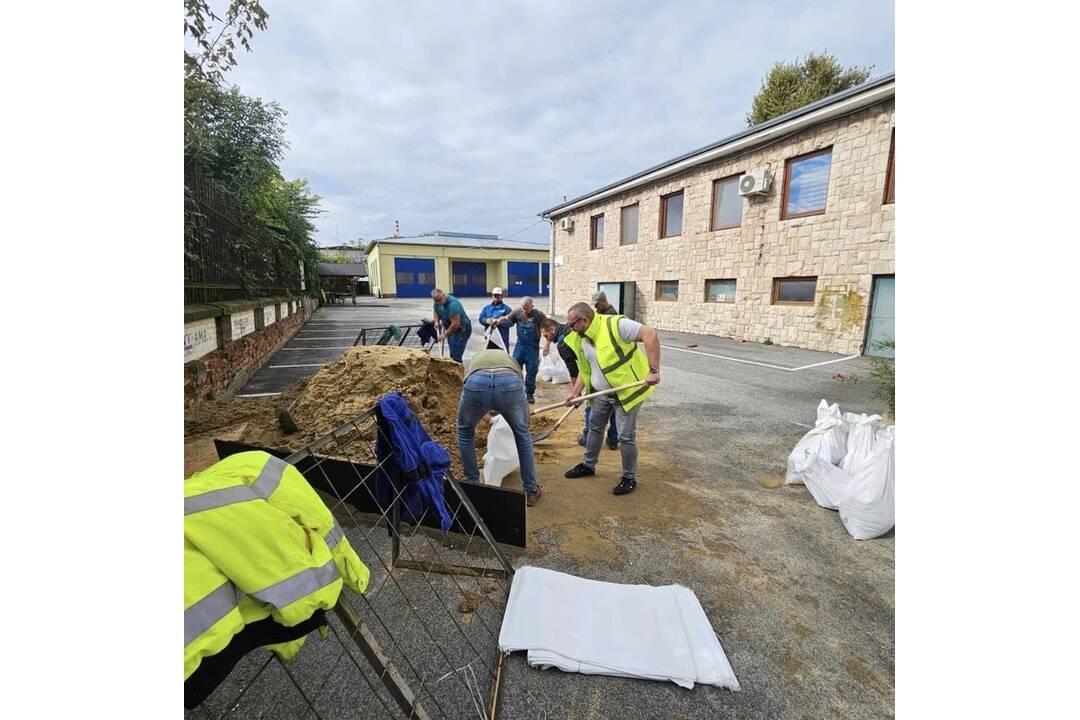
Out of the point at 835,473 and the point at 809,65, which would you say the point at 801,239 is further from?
the point at 809,65

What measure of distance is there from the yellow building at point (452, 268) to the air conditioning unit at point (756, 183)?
29.6m

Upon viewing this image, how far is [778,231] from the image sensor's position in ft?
39.5

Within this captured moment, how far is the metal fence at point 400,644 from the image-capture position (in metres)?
1.75

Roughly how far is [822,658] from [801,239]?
11972mm

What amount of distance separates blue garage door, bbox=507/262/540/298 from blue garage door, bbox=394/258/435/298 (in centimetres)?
760

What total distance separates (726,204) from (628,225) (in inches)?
177

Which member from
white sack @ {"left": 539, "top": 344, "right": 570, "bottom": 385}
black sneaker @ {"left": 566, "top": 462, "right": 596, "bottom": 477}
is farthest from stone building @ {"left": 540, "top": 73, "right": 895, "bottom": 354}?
black sneaker @ {"left": 566, "top": 462, "right": 596, "bottom": 477}

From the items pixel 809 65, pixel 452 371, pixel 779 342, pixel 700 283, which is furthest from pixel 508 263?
pixel 452 371

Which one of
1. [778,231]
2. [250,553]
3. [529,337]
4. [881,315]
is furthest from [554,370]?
[778,231]

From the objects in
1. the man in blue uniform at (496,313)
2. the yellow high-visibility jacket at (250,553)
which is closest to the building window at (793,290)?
the man in blue uniform at (496,313)

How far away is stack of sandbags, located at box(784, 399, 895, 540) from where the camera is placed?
2955 mm

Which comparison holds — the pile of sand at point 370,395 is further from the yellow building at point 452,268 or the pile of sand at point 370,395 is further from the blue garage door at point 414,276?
the blue garage door at point 414,276

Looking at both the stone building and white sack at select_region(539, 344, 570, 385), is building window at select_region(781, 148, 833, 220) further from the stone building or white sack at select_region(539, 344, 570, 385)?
white sack at select_region(539, 344, 570, 385)

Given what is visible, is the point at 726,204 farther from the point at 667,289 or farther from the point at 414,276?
Result: the point at 414,276
